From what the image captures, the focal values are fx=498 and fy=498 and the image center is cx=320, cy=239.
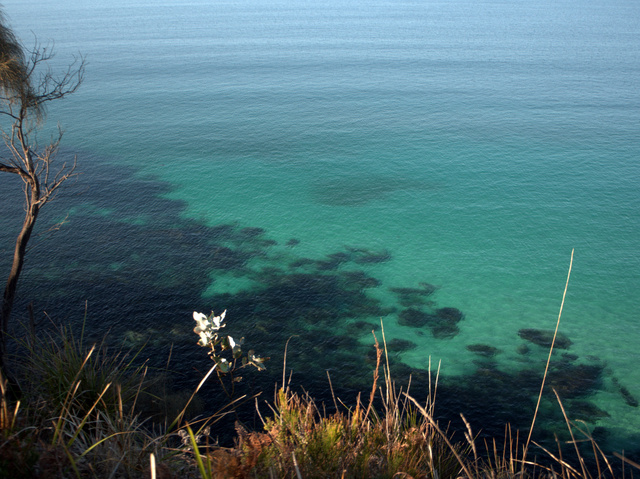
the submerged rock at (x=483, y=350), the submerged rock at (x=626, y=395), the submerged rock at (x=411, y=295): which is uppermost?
the submerged rock at (x=411, y=295)

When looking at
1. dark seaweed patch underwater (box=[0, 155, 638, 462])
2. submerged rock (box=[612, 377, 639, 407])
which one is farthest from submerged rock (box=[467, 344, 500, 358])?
submerged rock (box=[612, 377, 639, 407])

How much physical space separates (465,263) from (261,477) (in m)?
27.0

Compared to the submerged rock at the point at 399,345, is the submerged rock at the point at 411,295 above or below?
above

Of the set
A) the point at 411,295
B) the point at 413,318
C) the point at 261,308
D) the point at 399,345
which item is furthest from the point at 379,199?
the point at 399,345

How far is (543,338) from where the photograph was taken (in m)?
22.5

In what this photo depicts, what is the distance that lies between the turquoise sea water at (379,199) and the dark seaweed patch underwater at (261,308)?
14 centimetres

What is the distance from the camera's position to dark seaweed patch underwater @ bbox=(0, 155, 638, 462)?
1878 centimetres

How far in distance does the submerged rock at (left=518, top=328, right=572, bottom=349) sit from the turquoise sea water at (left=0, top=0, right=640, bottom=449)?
31 cm

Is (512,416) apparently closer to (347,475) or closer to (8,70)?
(347,475)

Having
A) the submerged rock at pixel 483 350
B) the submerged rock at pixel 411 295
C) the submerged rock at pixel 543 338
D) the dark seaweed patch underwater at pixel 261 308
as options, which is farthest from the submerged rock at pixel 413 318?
the submerged rock at pixel 543 338

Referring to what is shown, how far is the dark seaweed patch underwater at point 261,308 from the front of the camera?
1878 cm

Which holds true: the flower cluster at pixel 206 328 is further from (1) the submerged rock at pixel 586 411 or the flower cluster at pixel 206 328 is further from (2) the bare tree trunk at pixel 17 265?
(1) the submerged rock at pixel 586 411

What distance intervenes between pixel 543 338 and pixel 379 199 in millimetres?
17098

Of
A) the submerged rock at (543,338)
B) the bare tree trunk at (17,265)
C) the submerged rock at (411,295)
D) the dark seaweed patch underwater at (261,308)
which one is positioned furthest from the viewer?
the submerged rock at (411,295)
